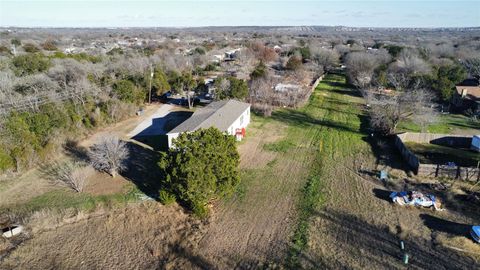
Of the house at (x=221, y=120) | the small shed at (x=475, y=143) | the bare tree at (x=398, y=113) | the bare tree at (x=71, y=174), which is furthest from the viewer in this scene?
the bare tree at (x=398, y=113)

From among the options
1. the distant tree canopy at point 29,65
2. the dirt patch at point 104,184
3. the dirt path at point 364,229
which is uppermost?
the distant tree canopy at point 29,65

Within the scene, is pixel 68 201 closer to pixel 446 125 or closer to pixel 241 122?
pixel 241 122

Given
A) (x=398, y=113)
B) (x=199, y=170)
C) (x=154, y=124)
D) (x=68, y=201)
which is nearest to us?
(x=199, y=170)

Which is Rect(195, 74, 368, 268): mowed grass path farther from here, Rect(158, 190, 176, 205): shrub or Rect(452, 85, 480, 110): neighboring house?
Rect(452, 85, 480, 110): neighboring house

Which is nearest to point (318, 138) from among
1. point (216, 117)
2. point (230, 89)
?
point (216, 117)

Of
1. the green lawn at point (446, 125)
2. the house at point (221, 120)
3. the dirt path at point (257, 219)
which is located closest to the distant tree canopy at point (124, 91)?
the house at point (221, 120)

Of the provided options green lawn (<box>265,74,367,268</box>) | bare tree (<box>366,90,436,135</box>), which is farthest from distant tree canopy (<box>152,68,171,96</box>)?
bare tree (<box>366,90,436,135</box>)

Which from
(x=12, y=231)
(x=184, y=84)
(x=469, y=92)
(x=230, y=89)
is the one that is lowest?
(x=12, y=231)

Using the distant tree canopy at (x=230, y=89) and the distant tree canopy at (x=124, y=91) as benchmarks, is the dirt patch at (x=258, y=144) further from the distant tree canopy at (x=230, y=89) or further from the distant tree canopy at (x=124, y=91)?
the distant tree canopy at (x=124, y=91)
